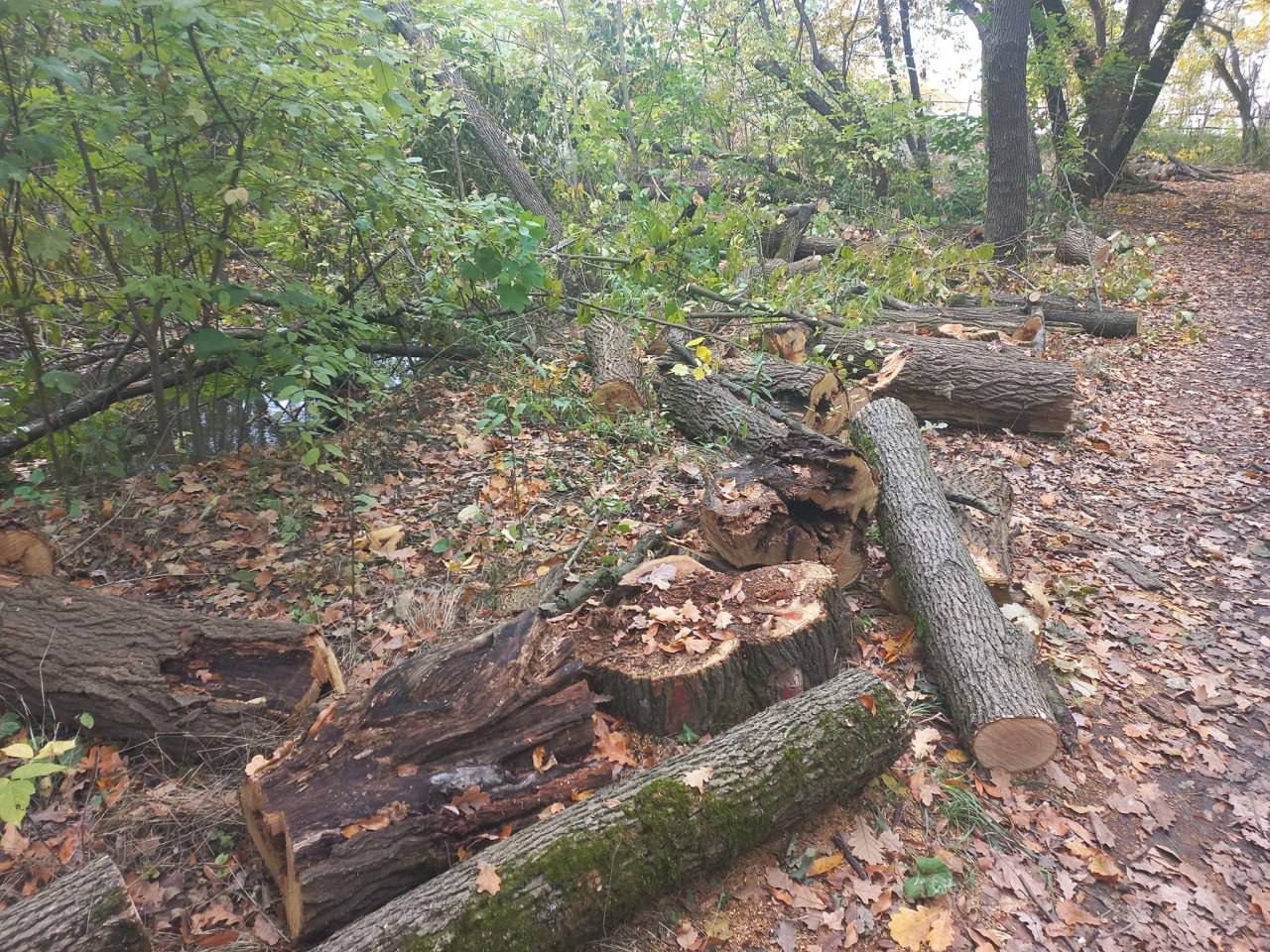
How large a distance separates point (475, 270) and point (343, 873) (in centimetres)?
376

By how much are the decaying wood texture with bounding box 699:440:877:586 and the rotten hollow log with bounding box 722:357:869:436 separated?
1687 mm

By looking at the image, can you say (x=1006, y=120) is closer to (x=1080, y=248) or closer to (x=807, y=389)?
(x=1080, y=248)

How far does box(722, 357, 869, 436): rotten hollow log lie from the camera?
5992mm

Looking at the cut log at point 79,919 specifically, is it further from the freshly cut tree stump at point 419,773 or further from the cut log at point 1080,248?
the cut log at point 1080,248

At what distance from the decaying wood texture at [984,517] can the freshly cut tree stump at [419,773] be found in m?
2.64

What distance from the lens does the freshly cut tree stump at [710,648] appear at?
3232 millimetres

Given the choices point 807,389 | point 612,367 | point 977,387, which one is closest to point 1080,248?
point 977,387

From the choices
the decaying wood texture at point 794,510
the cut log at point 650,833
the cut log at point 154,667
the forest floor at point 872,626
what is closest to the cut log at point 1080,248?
the forest floor at point 872,626

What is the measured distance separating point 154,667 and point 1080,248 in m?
13.3

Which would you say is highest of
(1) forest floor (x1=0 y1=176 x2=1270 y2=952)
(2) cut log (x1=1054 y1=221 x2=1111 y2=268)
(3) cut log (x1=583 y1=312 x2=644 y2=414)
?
(3) cut log (x1=583 y1=312 x2=644 y2=414)

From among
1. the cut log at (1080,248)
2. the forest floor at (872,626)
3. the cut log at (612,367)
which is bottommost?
the forest floor at (872,626)

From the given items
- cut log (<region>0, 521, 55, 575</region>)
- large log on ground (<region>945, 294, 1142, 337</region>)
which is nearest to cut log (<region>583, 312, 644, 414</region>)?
cut log (<region>0, 521, 55, 575</region>)

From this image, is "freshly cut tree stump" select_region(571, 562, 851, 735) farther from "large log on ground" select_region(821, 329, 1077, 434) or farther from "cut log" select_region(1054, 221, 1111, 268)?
"cut log" select_region(1054, 221, 1111, 268)

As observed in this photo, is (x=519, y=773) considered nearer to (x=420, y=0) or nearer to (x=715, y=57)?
(x=420, y=0)
